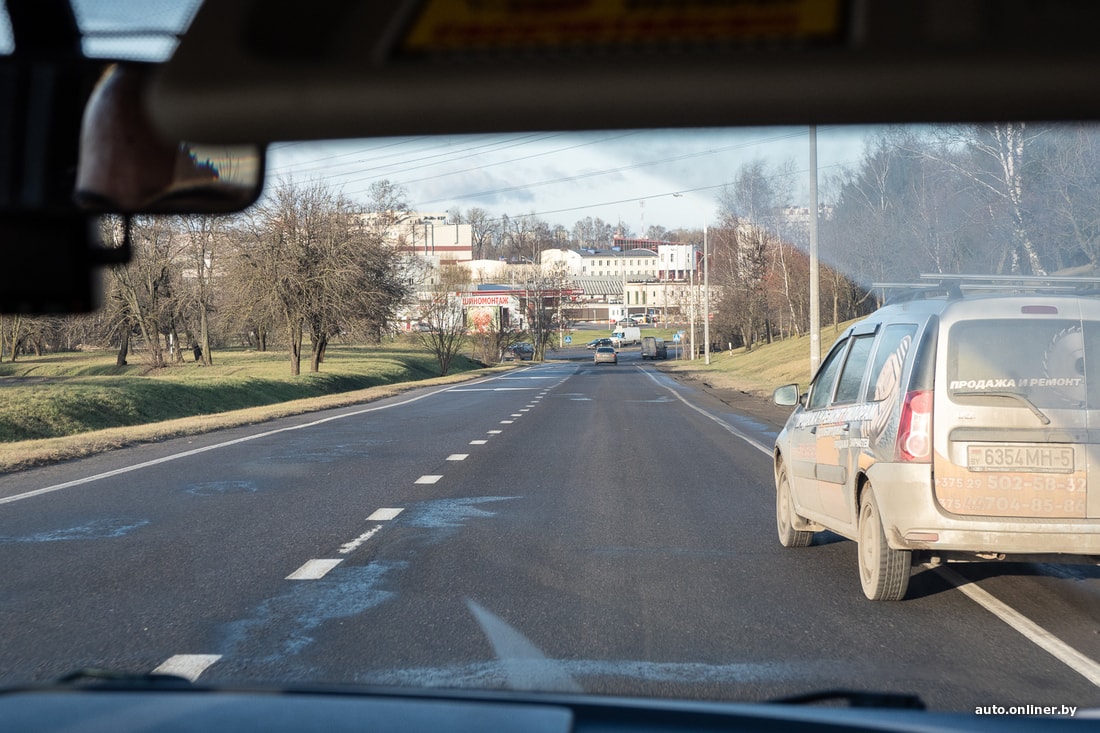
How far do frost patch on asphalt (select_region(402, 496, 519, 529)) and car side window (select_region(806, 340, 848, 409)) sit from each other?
130 inches

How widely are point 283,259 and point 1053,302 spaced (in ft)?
148

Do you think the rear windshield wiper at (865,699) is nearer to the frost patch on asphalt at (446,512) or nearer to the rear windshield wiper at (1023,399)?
the rear windshield wiper at (1023,399)

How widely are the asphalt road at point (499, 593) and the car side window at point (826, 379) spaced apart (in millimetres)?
1187

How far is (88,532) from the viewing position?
34.5 ft

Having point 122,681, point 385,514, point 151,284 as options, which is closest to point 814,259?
point 385,514

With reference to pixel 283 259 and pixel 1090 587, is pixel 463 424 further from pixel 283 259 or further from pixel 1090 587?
pixel 283 259

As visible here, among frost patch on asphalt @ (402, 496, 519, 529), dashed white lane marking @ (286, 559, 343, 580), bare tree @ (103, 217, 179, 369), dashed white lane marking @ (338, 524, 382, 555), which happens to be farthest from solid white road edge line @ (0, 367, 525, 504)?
bare tree @ (103, 217, 179, 369)

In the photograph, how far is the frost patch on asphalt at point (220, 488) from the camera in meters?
13.4

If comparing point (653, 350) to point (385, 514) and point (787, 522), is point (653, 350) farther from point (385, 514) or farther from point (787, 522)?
point (787, 522)

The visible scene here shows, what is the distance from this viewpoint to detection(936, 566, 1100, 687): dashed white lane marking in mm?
6086

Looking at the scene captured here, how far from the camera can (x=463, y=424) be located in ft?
80.5

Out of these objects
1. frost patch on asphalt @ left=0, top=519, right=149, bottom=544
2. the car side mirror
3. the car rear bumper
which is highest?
the car side mirror

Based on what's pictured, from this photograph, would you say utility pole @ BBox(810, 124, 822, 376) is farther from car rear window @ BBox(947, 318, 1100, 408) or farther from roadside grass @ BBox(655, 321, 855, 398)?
car rear window @ BBox(947, 318, 1100, 408)

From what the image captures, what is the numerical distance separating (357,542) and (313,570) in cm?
123
